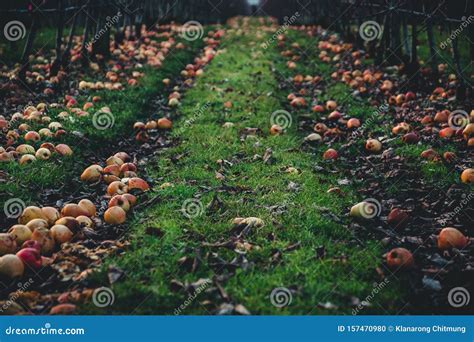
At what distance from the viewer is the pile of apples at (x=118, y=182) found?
4094 mm

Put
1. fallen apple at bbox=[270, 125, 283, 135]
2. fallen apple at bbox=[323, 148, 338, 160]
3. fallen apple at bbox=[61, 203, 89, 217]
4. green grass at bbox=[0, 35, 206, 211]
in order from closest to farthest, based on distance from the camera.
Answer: fallen apple at bbox=[61, 203, 89, 217], green grass at bbox=[0, 35, 206, 211], fallen apple at bbox=[323, 148, 338, 160], fallen apple at bbox=[270, 125, 283, 135]

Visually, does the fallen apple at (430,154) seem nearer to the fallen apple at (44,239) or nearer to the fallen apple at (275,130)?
the fallen apple at (275,130)

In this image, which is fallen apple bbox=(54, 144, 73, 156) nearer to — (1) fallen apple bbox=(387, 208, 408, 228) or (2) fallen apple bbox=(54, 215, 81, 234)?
(2) fallen apple bbox=(54, 215, 81, 234)

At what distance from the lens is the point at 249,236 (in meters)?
3.81

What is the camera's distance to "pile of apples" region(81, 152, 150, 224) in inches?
161

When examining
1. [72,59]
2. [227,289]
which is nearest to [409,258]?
[227,289]

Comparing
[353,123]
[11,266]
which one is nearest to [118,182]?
[11,266]

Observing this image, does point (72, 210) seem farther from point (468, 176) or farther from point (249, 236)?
point (468, 176)

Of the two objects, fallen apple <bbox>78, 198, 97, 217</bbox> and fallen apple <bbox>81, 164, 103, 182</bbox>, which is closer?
fallen apple <bbox>78, 198, 97, 217</bbox>

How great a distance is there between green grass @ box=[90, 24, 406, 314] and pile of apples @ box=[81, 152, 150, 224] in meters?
0.22

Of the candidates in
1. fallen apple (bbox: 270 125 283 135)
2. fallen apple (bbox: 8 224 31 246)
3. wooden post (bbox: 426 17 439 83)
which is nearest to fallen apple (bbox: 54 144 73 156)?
fallen apple (bbox: 8 224 31 246)
